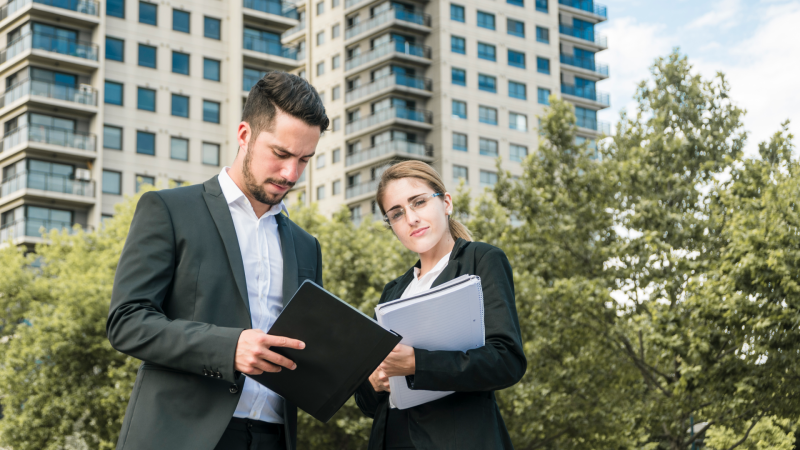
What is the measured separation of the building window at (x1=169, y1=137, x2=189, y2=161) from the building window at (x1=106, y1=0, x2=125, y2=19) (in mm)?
8204

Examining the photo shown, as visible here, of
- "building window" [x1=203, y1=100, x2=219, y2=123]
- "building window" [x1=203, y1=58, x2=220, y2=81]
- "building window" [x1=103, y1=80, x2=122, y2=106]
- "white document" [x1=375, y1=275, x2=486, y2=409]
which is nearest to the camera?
"white document" [x1=375, y1=275, x2=486, y2=409]

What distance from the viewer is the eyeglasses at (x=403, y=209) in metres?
4.22

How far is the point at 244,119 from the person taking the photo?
3.78 m

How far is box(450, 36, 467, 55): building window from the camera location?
6400 cm

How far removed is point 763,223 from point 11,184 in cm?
4162

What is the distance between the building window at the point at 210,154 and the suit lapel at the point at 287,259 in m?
48.1

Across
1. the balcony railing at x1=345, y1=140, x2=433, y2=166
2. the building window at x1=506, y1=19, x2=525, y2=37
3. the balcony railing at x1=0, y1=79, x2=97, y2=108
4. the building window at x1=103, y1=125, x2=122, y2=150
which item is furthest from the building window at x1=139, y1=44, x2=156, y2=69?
the building window at x1=506, y1=19, x2=525, y2=37

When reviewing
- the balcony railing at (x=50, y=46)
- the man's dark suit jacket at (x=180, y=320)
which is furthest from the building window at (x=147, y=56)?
the man's dark suit jacket at (x=180, y=320)

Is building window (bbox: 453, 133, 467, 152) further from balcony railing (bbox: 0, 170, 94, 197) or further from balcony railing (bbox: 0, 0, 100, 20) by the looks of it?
balcony railing (bbox: 0, 170, 94, 197)

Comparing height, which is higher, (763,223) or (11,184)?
(11,184)

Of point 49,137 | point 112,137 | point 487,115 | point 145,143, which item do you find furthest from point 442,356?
point 487,115

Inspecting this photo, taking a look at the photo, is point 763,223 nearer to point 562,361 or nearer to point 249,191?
point 562,361

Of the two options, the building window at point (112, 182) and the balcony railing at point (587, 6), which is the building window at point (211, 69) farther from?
the balcony railing at point (587, 6)

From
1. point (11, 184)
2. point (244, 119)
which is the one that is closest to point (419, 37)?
point (11, 184)
